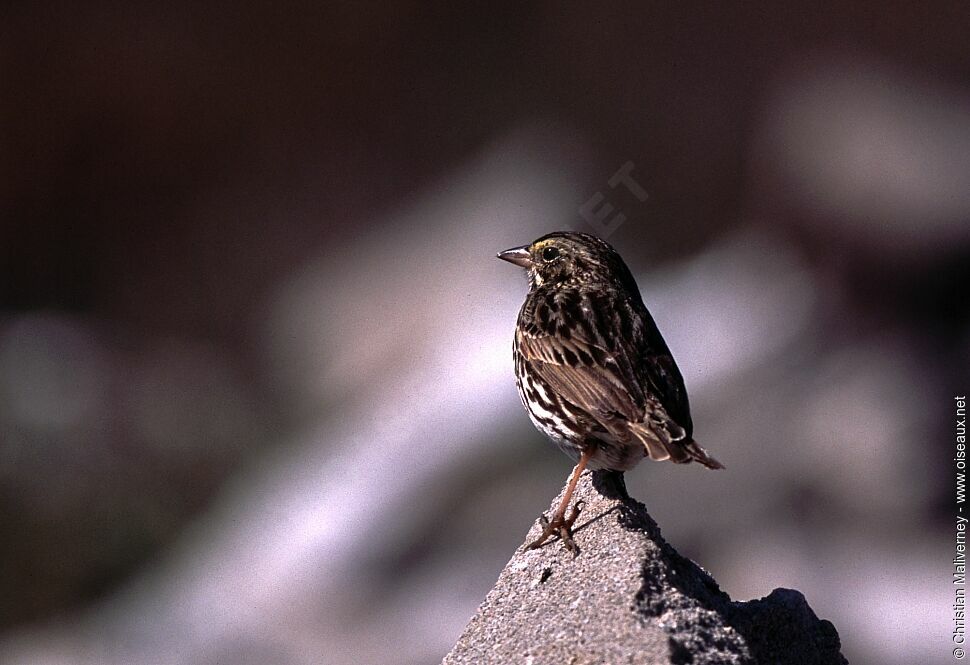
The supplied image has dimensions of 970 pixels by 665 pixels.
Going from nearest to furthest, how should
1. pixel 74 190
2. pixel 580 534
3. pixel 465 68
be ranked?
pixel 580 534 → pixel 465 68 → pixel 74 190

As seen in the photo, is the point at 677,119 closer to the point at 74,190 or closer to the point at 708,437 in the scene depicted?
the point at 708,437

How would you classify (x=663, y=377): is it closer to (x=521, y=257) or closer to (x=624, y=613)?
(x=521, y=257)

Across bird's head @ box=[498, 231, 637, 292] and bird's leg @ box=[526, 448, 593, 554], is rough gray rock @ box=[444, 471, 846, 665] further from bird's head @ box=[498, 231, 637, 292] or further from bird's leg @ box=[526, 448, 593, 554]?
bird's head @ box=[498, 231, 637, 292]

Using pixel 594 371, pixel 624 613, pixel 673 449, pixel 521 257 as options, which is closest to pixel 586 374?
pixel 594 371

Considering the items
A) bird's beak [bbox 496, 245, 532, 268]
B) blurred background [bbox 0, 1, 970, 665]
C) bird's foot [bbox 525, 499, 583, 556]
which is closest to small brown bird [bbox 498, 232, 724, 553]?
bird's foot [bbox 525, 499, 583, 556]

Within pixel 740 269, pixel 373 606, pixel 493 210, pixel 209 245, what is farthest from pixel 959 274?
pixel 209 245

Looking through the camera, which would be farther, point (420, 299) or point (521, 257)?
point (420, 299)

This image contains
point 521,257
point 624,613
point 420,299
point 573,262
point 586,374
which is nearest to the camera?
point 624,613
